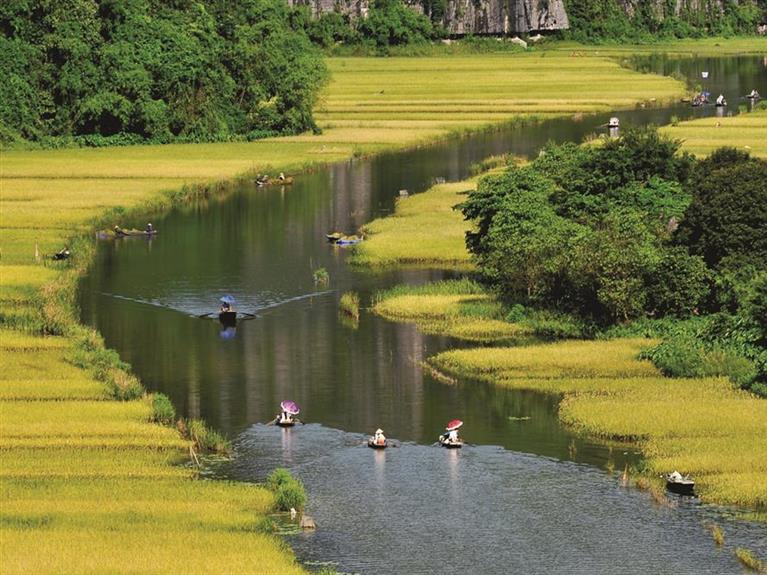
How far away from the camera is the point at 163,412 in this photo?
129ft

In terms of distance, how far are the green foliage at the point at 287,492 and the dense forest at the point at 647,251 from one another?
12.2 metres

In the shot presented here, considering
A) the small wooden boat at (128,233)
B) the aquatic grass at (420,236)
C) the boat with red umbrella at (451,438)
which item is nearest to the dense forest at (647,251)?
the aquatic grass at (420,236)

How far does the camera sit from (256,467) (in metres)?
36.0

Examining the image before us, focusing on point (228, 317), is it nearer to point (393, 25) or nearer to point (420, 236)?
point (420, 236)

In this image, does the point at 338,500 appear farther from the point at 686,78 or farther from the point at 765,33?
the point at 765,33

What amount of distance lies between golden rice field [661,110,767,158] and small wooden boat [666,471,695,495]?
46146 mm

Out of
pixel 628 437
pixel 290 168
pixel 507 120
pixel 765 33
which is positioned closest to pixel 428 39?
pixel 765 33

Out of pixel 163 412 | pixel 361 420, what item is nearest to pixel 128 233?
pixel 163 412

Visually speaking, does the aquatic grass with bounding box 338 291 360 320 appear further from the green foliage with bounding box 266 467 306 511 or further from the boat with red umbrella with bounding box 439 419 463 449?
→ the green foliage with bounding box 266 467 306 511

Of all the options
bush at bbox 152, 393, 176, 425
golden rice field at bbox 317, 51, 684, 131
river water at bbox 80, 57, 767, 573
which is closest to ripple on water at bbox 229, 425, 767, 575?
river water at bbox 80, 57, 767, 573

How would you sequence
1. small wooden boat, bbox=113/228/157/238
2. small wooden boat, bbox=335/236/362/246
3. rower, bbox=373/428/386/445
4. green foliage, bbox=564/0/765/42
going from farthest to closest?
green foliage, bbox=564/0/765/42 < small wooden boat, bbox=113/228/157/238 < small wooden boat, bbox=335/236/362/246 < rower, bbox=373/428/386/445

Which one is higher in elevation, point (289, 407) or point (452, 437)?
point (289, 407)

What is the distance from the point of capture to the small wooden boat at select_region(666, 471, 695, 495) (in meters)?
33.9

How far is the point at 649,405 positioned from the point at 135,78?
2270 inches
